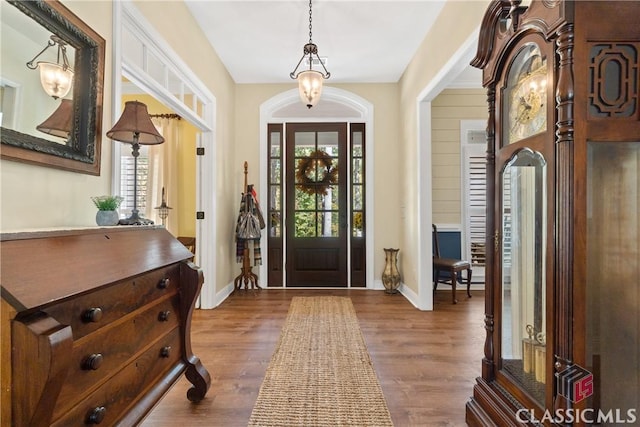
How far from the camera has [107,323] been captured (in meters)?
1.17

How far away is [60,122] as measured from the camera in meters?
1.51

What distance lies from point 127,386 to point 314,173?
3.78 metres

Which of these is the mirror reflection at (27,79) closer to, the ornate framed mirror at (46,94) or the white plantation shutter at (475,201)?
the ornate framed mirror at (46,94)

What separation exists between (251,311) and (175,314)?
1.95 metres

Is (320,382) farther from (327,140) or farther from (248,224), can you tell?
(327,140)

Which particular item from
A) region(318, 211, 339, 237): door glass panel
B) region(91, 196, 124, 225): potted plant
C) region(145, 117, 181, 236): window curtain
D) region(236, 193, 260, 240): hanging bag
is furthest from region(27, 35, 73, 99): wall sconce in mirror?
region(318, 211, 339, 237): door glass panel

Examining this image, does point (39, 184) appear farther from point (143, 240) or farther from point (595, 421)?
point (595, 421)

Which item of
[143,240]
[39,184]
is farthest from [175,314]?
[39,184]

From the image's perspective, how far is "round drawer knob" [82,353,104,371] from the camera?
106 centimetres

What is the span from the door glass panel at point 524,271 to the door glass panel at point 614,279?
0.15 metres

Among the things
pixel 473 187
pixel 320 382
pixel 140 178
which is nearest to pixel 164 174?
pixel 140 178

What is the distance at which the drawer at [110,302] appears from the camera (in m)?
0.98

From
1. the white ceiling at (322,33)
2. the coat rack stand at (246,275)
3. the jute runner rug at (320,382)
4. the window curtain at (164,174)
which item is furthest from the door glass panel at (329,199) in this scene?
the window curtain at (164,174)

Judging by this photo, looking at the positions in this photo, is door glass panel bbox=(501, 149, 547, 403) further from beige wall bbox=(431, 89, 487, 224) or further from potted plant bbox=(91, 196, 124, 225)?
beige wall bbox=(431, 89, 487, 224)
